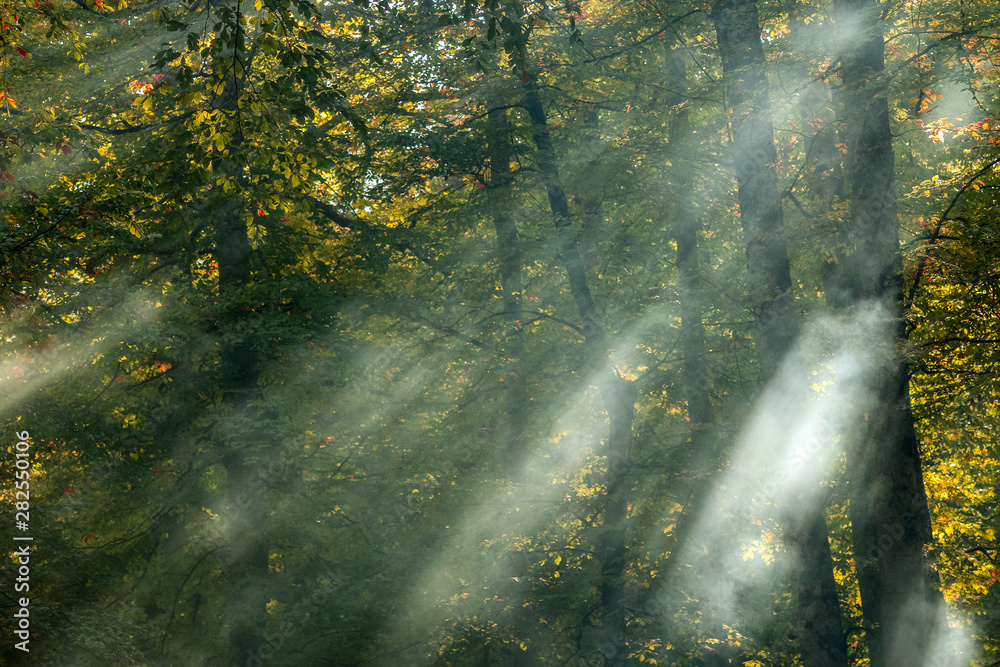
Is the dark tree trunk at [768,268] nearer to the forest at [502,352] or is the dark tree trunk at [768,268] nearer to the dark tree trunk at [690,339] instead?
the forest at [502,352]

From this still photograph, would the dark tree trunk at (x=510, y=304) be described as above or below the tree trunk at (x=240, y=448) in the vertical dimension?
above

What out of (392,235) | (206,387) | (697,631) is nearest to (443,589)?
(697,631)

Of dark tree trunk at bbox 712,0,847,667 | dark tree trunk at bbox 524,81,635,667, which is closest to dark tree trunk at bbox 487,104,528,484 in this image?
dark tree trunk at bbox 524,81,635,667

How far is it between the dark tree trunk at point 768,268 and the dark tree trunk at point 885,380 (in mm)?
660

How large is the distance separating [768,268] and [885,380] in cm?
192

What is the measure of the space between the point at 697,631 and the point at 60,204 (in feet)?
34.0

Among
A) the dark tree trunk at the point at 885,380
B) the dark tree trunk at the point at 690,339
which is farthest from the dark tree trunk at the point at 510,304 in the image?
the dark tree trunk at the point at 885,380

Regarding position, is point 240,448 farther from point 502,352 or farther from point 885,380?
point 885,380

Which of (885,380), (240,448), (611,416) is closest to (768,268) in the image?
(885,380)

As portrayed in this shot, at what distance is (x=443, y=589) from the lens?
10.7 metres

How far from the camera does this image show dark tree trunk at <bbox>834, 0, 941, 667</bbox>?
27.6ft

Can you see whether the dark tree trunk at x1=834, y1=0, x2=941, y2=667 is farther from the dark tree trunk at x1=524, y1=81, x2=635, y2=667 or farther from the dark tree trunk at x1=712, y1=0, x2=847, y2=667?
the dark tree trunk at x1=524, y1=81, x2=635, y2=667

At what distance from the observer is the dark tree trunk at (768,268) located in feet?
27.8

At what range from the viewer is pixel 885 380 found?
8656 mm
